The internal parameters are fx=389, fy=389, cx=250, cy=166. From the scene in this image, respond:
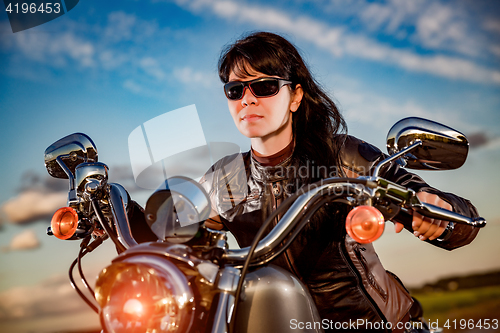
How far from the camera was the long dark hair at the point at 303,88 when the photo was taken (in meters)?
1.72

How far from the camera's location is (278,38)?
187 cm

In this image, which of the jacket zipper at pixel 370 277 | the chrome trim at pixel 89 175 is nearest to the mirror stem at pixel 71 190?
the chrome trim at pixel 89 175

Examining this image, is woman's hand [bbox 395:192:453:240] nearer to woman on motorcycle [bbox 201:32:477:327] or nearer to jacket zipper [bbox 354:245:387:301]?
woman on motorcycle [bbox 201:32:477:327]

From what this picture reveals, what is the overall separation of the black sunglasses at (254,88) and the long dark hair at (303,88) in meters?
0.22

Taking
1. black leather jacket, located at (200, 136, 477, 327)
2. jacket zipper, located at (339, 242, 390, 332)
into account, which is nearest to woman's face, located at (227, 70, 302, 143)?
black leather jacket, located at (200, 136, 477, 327)

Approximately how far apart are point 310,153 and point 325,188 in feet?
2.91

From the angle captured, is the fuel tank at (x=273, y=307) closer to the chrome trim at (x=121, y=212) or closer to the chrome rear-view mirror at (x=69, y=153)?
the chrome trim at (x=121, y=212)

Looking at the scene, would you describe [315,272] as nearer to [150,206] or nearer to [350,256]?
Result: [350,256]

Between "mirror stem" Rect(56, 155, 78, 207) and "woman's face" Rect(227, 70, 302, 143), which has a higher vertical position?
"woman's face" Rect(227, 70, 302, 143)

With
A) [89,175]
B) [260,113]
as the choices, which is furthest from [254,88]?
[89,175]

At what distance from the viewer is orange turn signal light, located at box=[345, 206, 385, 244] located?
78 centimetres

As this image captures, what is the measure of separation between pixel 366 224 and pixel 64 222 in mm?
820

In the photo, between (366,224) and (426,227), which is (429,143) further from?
(366,224)

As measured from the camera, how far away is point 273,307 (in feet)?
2.89
